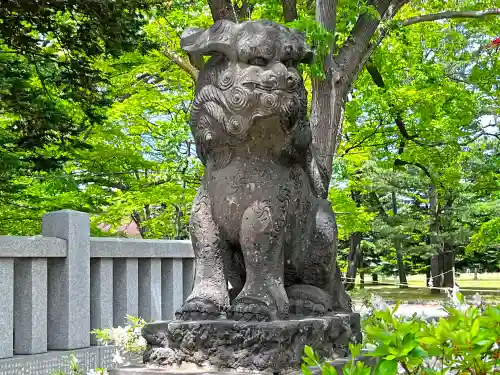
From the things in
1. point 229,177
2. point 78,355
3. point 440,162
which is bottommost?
point 78,355

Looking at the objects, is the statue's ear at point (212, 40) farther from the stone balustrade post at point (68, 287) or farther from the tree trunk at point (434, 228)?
the tree trunk at point (434, 228)

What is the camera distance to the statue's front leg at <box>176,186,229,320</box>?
2.90 meters

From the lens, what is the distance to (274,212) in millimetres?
2875

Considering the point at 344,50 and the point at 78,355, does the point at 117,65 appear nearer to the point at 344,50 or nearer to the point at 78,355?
the point at 344,50

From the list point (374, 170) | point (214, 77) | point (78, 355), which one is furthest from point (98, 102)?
point (374, 170)

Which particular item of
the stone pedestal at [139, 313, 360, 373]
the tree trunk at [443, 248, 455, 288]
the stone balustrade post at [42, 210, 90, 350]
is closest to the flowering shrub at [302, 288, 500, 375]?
the stone pedestal at [139, 313, 360, 373]

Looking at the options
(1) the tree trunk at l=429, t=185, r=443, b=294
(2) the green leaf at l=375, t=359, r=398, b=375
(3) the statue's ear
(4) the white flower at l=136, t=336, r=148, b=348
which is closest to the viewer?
(2) the green leaf at l=375, t=359, r=398, b=375

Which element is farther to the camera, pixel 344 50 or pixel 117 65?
pixel 117 65

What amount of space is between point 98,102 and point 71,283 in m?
3.56

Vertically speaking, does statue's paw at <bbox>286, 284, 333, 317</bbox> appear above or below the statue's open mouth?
below

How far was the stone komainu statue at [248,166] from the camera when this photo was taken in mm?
2746

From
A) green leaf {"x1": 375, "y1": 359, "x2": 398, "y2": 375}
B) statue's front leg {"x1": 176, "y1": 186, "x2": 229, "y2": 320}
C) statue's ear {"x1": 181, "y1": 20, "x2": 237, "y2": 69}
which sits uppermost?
statue's ear {"x1": 181, "y1": 20, "x2": 237, "y2": 69}

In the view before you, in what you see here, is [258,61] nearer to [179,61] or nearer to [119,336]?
[119,336]

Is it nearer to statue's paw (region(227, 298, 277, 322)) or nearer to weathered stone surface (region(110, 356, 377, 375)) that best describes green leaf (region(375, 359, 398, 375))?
weathered stone surface (region(110, 356, 377, 375))
